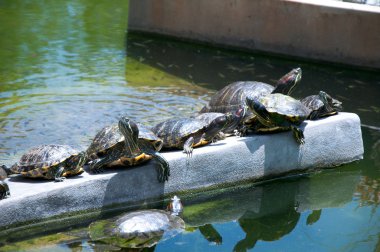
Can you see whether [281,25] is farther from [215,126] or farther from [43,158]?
[43,158]

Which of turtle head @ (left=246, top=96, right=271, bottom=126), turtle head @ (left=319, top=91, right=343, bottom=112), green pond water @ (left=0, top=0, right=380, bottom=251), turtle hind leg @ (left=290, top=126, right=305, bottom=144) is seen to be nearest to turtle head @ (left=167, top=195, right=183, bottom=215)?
green pond water @ (left=0, top=0, right=380, bottom=251)

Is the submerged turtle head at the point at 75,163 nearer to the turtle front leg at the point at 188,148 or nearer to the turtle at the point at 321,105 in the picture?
the turtle front leg at the point at 188,148

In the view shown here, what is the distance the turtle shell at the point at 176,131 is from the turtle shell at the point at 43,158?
82 centimetres

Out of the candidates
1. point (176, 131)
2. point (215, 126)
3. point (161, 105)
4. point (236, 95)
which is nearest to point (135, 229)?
point (176, 131)

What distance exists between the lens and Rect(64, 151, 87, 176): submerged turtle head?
490 centimetres

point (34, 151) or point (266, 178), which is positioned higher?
point (34, 151)

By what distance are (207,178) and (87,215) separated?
1087mm

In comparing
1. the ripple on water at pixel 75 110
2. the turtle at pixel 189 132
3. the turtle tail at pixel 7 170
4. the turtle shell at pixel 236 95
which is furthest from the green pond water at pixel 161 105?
the turtle shell at pixel 236 95

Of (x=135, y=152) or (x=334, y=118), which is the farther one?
(x=334, y=118)

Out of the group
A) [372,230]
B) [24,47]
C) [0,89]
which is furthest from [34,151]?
[24,47]

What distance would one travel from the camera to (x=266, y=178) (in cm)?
582

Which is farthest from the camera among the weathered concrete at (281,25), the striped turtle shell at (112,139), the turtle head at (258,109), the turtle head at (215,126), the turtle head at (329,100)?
the weathered concrete at (281,25)

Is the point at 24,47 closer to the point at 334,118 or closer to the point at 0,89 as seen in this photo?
the point at 0,89

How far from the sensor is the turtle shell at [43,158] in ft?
15.9
